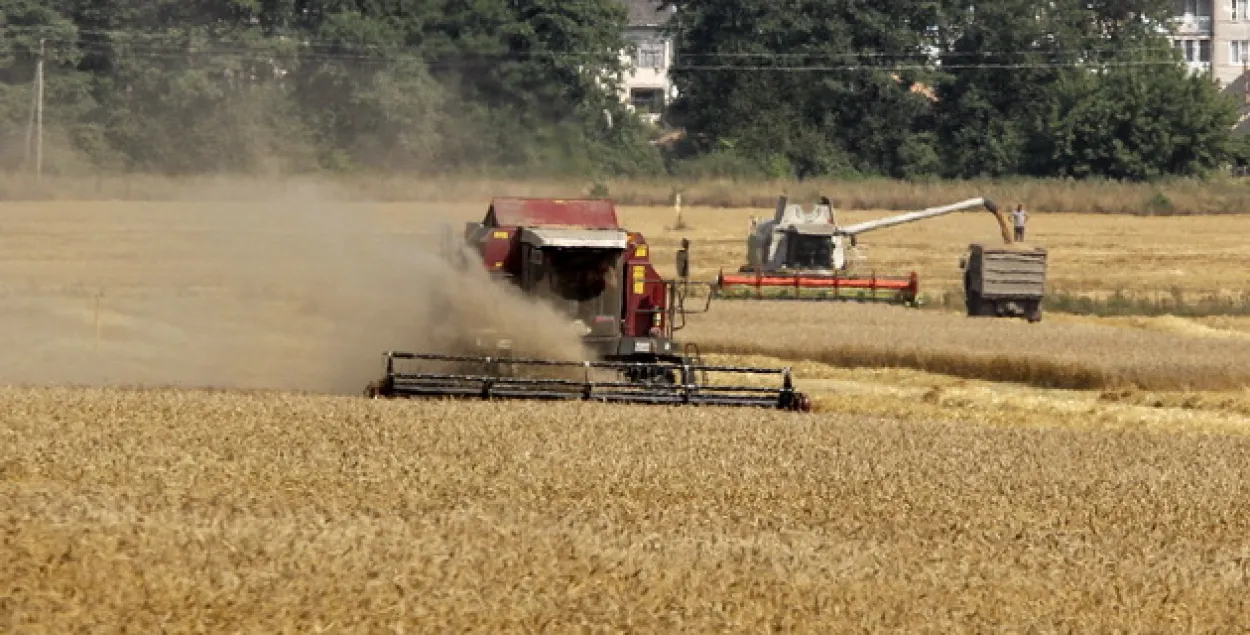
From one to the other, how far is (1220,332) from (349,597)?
32432mm

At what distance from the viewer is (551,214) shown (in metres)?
26.0

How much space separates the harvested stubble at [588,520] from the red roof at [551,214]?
446 centimetres

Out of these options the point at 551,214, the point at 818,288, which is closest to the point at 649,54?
the point at 818,288

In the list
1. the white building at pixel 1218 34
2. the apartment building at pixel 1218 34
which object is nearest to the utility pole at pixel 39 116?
the white building at pixel 1218 34

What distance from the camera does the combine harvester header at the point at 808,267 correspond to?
44.7m

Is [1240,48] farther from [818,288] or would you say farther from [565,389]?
[565,389]

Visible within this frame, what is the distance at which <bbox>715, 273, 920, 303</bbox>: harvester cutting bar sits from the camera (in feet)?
146

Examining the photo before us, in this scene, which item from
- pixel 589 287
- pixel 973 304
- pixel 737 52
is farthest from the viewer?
pixel 737 52

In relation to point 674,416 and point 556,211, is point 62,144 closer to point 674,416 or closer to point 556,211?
point 556,211

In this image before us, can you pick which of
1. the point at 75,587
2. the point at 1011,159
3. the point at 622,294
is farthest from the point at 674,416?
the point at 1011,159

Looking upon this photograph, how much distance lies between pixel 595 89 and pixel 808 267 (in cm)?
3161

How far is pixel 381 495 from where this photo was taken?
14.5m

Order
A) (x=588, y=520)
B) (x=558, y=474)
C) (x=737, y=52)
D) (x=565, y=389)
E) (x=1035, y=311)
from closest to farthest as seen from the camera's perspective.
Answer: (x=588, y=520) → (x=558, y=474) → (x=565, y=389) → (x=1035, y=311) → (x=737, y=52)

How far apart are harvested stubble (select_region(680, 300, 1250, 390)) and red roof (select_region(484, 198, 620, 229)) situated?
747cm
